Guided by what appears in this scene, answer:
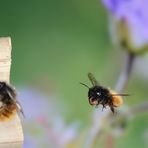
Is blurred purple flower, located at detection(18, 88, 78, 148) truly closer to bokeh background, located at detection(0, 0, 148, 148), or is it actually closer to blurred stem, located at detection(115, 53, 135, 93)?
bokeh background, located at detection(0, 0, 148, 148)

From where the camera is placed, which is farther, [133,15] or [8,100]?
[133,15]

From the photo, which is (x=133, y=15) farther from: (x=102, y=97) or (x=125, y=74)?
(x=102, y=97)

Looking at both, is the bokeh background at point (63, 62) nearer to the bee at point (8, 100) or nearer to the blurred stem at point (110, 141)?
the blurred stem at point (110, 141)

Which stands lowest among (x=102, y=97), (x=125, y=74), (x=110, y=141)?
(x=110, y=141)

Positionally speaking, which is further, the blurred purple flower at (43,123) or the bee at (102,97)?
the blurred purple flower at (43,123)

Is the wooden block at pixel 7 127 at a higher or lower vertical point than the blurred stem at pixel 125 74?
higher

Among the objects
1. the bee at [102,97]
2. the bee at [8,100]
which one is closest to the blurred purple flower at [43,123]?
the bee at [102,97]

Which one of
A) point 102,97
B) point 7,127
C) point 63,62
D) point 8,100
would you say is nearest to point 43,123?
point 63,62
